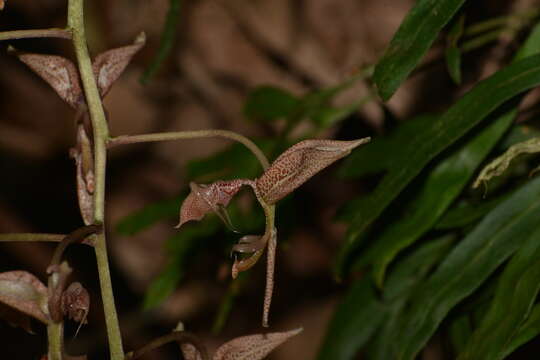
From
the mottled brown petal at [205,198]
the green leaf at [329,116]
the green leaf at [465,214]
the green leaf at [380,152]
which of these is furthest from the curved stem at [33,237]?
the green leaf at [329,116]

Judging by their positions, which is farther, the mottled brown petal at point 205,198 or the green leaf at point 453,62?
the green leaf at point 453,62

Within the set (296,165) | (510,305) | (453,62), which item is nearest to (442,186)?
(453,62)

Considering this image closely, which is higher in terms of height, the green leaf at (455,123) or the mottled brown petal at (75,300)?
the green leaf at (455,123)

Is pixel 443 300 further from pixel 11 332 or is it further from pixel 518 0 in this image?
pixel 11 332

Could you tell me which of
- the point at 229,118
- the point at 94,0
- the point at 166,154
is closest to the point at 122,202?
the point at 166,154

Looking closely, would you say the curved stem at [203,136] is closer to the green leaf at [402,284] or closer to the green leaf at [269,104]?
the green leaf at [402,284]

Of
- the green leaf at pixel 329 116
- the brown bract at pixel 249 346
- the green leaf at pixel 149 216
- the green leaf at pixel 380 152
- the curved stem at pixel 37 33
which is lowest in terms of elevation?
the brown bract at pixel 249 346

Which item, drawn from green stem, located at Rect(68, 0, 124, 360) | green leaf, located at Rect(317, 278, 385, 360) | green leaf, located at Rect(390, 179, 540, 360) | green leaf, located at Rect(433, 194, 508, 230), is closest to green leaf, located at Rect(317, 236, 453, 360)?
green leaf, located at Rect(317, 278, 385, 360)
